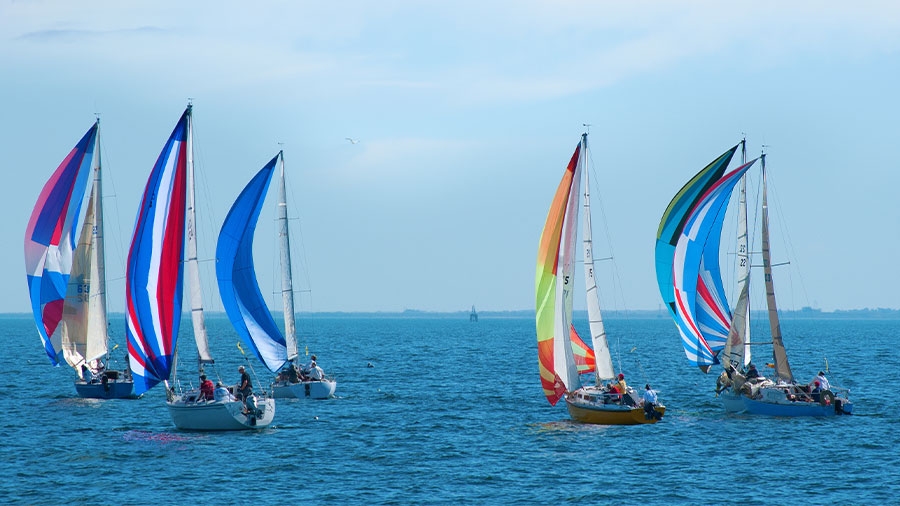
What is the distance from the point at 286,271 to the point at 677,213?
19.6m

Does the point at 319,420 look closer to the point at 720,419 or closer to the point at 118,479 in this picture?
the point at 118,479

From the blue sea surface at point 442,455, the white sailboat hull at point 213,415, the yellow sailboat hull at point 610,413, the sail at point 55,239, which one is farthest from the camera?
the sail at point 55,239

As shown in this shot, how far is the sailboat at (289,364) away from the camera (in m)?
50.0

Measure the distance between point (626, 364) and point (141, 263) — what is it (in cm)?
5820

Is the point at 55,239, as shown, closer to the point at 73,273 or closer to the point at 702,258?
the point at 73,273

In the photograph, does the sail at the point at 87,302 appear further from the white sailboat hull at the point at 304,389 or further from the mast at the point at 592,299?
the mast at the point at 592,299

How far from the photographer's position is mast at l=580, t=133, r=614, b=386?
39750 mm

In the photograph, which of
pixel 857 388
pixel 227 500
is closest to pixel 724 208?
pixel 857 388

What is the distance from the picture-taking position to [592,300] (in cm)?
4019

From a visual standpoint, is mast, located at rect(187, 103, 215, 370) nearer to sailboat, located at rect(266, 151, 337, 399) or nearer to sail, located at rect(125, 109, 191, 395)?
sail, located at rect(125, 109, 191, 395)

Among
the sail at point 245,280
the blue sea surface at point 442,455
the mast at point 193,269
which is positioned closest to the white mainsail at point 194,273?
the mast at point 193,269

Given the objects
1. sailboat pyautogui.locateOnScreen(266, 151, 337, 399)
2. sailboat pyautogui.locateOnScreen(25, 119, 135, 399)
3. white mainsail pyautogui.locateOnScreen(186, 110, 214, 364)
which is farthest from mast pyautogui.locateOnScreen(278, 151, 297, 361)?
white mainsail pyautogui.locateOnScreen(186, 110, 214, 364)

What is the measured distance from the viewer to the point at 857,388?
5925 cm

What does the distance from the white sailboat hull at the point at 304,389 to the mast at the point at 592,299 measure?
1554 cm
